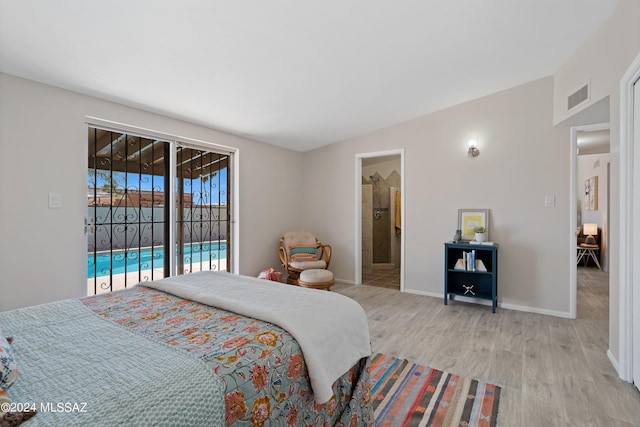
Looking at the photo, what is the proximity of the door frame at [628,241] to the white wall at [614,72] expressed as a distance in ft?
0.36

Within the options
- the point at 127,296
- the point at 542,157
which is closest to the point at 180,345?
the point at 127,296

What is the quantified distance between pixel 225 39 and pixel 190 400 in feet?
7.78

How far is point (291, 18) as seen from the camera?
220cm

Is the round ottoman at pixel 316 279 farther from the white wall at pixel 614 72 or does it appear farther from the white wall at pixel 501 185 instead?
the white wall at pixel 614 72

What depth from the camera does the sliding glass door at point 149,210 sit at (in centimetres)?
307

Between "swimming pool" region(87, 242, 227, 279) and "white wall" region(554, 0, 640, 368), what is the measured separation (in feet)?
13.8

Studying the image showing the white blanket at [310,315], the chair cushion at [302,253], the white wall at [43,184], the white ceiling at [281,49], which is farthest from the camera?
the chair cushion at [302,253]

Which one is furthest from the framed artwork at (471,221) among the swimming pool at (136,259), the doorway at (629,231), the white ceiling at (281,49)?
the swimming pool at (136,259)

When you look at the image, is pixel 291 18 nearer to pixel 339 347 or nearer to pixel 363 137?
pixel 339 347

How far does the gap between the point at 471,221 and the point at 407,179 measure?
1.07m

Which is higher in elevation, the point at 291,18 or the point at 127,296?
the point at 291,18

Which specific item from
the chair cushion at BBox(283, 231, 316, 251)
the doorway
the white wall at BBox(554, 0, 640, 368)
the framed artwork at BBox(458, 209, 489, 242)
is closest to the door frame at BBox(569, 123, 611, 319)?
the white wall at BBox(554, 0, 640, 368)

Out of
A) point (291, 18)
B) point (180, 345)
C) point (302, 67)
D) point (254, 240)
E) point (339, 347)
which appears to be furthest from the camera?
point (254, 240)

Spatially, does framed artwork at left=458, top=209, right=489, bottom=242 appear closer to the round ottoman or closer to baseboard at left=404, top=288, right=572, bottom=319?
baseboard at left=404, top=288, right=572, bottom=319
